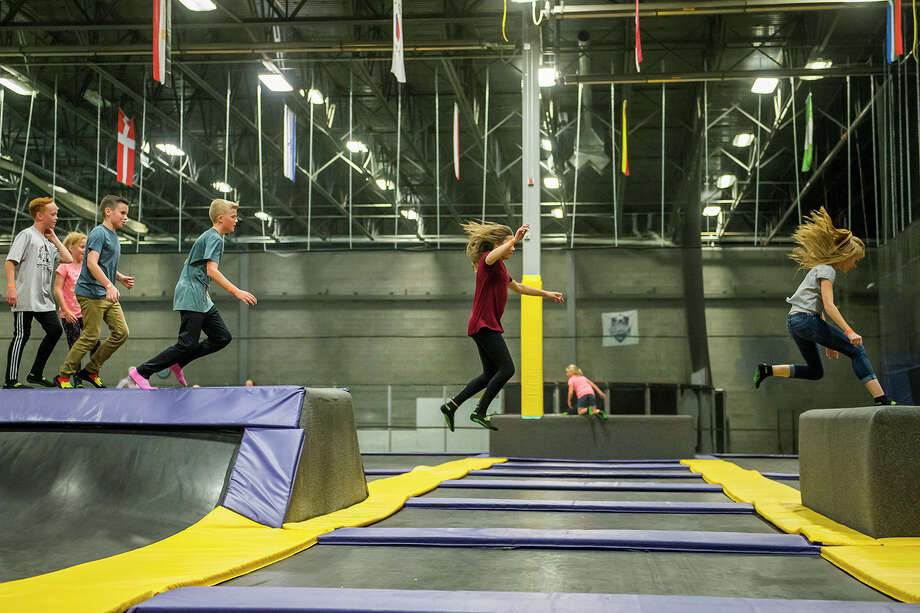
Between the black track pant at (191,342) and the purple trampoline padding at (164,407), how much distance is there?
0.33 m

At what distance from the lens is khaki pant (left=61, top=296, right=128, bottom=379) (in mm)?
4855

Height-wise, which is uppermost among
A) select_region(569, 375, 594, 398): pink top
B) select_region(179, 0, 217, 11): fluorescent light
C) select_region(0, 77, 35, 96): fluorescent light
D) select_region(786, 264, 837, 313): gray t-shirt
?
select_region(0, 77, 35, 96): fluorescent light

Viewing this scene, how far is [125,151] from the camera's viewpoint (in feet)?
42.8

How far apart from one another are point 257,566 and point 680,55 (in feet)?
40.0

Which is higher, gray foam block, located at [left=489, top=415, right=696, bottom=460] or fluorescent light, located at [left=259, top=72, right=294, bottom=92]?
fluorescent light, located at [left=259, top=72, right=294, bottom=92]

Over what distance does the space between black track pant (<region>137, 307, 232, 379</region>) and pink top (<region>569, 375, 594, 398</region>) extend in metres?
5.98

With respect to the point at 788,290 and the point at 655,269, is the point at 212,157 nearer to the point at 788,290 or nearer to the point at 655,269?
the point at 655,269

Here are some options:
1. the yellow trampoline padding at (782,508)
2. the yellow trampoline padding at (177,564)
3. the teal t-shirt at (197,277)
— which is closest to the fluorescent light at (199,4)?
the teal t-shirt at (197,277)

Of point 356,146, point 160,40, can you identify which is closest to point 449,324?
point 356,146

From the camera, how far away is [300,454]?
3721 millimetres

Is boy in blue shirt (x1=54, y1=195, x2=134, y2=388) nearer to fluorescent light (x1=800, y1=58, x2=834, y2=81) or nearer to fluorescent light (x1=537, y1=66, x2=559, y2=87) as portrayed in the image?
fluorescent light (x1=537, y1=66, x2=559, y2=87)

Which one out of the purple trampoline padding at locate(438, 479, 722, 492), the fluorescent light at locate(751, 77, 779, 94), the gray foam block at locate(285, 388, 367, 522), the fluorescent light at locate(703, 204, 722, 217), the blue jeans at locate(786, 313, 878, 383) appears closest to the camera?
the gray foam block at locate(285, 388, 367, 522)

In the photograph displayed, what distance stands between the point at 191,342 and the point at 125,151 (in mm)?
10008

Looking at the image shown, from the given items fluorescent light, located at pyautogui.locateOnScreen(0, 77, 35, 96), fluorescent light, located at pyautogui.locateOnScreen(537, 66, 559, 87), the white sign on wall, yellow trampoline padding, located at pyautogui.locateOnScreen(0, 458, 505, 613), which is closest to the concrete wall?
the white sign on wall
